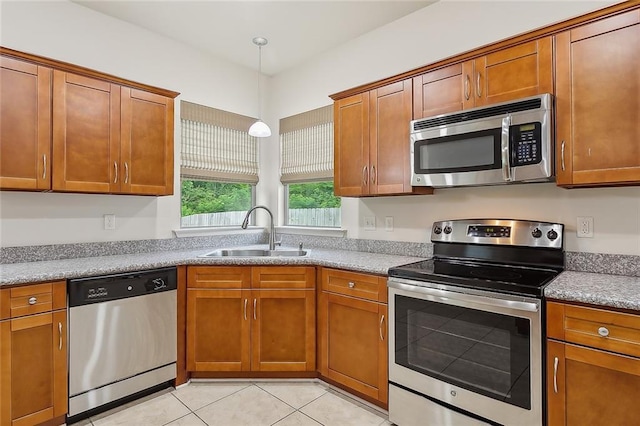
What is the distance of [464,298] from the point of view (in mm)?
1798

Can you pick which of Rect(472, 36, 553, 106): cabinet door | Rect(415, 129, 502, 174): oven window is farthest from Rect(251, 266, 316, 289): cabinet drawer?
Rect(472, 36, 553, 106): cabinet door

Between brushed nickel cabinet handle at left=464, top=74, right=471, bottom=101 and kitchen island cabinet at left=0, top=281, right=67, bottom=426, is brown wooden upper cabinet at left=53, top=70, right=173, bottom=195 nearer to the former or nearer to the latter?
kitchen island cabinet at left=0, top=281, right=67, bottom=426

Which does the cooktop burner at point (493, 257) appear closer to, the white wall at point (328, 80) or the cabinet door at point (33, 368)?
the white wall at point (328, 80)

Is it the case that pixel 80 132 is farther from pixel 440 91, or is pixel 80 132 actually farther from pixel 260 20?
pixel 440 91

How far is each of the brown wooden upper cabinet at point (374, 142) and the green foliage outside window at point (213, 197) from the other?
4.59 ft

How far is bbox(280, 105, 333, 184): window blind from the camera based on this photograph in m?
3.41

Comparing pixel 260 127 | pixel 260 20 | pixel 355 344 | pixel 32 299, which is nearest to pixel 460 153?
pixel 355 344

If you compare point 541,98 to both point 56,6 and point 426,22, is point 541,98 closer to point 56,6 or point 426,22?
point 426,22

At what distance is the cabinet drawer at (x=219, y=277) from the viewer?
2.58m

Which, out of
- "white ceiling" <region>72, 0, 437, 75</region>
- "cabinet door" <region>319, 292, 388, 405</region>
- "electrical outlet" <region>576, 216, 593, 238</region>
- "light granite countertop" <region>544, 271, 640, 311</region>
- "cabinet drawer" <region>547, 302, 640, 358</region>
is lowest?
"cabinet door" <region>319, 292, 388, 405</region>

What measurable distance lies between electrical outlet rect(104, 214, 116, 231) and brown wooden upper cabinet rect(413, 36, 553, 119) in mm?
2439

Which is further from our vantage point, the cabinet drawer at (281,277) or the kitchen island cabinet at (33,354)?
the cabinet drawer at (281,277)

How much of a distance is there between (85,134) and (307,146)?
1897mm

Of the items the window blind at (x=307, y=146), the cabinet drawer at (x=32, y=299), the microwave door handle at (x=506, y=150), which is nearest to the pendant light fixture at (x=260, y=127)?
the window blind at (x=307, y=146)
